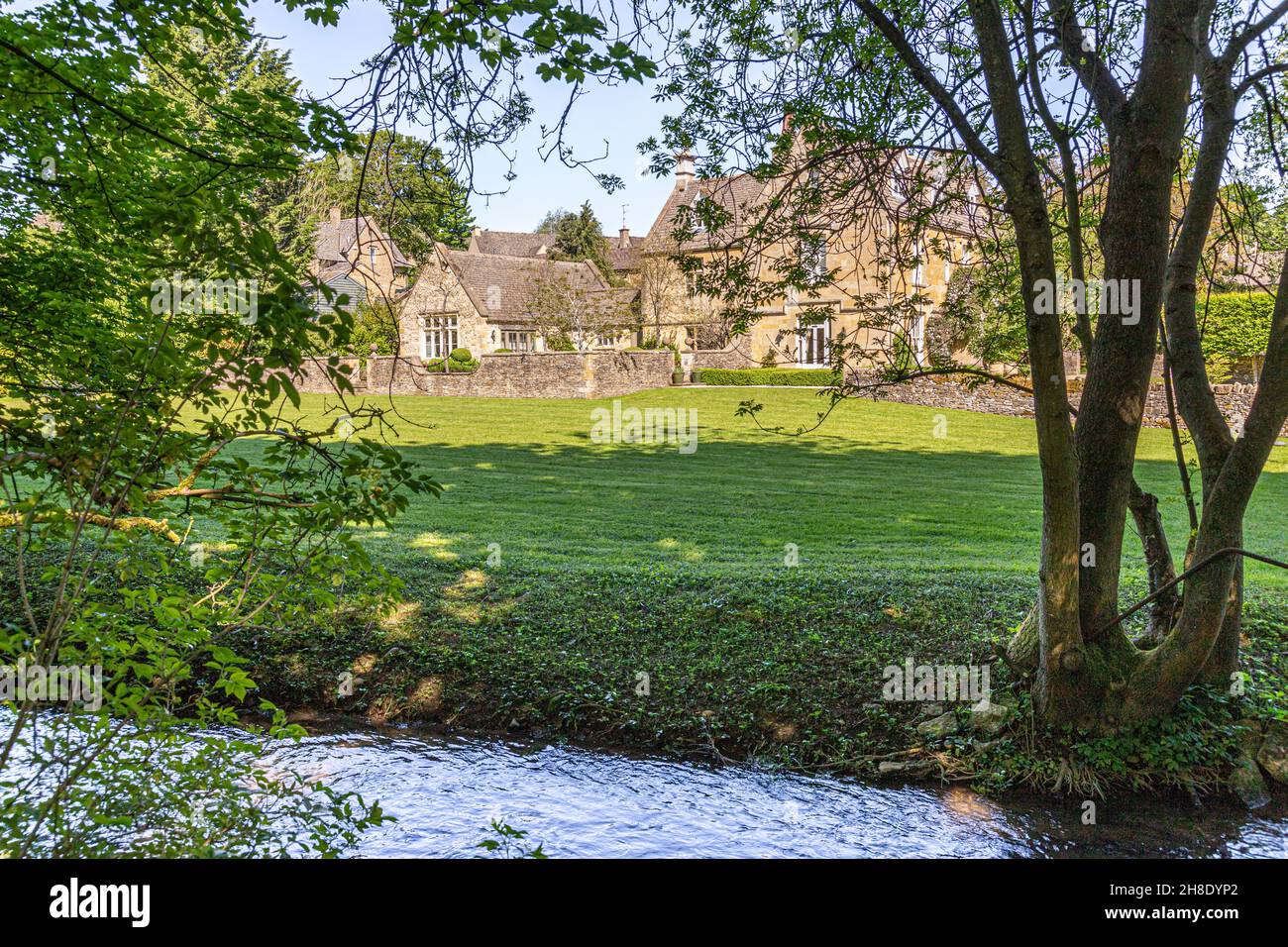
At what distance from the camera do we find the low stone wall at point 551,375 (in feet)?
99.3

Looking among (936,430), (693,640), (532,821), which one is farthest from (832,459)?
(532,821)

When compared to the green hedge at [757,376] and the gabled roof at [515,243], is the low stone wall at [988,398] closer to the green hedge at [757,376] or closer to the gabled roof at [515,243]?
the green hedge at [757,376]

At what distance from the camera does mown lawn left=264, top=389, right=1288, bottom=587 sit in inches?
484

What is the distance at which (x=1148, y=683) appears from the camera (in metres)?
6.75

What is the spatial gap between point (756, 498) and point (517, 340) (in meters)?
35.2

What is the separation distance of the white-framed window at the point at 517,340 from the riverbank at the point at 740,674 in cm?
3884

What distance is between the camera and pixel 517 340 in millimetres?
49344

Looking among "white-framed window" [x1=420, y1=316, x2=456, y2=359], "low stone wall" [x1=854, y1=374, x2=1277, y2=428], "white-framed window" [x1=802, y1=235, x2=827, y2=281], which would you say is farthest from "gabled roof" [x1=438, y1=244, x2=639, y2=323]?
"white-framed window" [x1=802, y1=235, x2=827, y2=281]

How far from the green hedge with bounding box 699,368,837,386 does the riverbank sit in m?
23.1

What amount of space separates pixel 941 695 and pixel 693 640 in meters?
2.37

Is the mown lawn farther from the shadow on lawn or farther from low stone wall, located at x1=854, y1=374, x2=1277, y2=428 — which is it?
low stone wall, located at x1=854, y1=374, x2=1277, y2=428

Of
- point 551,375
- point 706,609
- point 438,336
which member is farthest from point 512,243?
point 706,609

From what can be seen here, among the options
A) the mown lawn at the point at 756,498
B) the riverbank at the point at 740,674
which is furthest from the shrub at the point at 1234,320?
the riverbank at the point at 740,674
